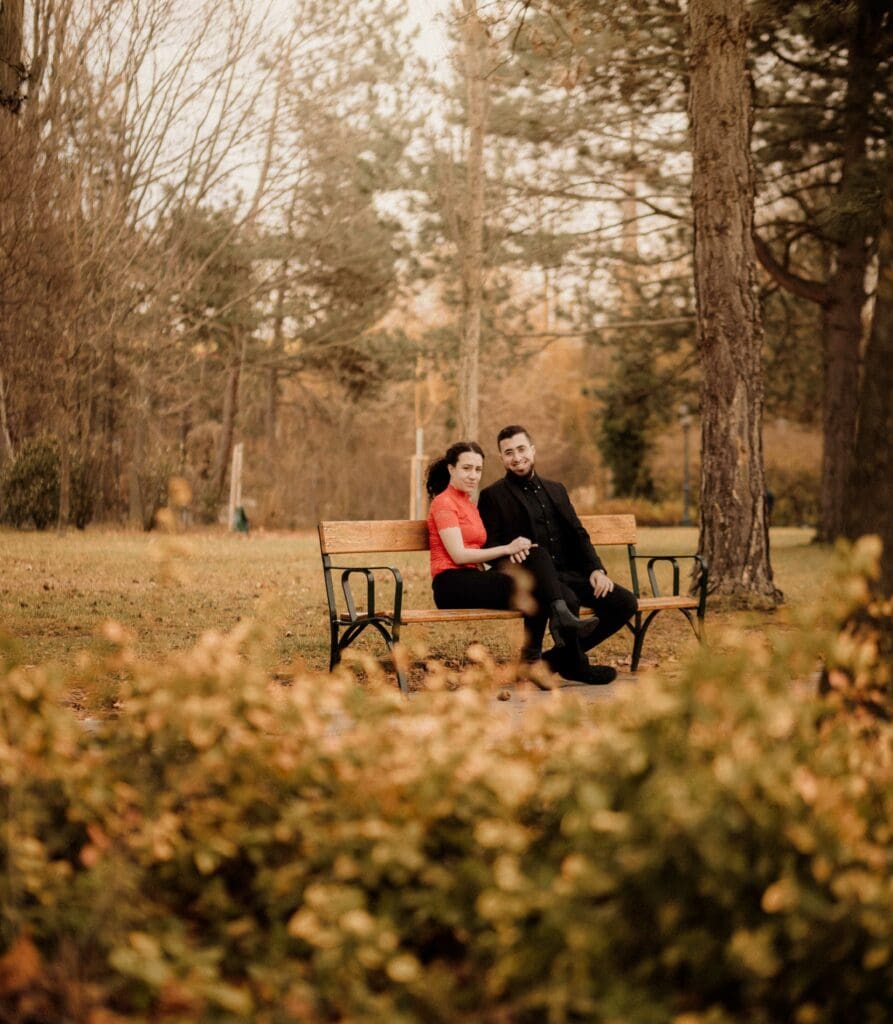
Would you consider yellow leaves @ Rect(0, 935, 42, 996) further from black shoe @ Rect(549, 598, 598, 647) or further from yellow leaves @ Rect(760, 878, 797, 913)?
black shoe @ Rect(549, 598, 598, 647)

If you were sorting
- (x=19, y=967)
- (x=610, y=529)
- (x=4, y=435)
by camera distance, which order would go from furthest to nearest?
(x=4, y=435)
(x=610, y=529)
(x=19, y=967)

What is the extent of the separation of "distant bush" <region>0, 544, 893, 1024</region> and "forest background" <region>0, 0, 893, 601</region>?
6340 millimetres

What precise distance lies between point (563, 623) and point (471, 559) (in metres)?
0.58

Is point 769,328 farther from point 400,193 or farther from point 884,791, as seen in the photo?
point 884,791

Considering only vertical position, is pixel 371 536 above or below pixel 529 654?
above

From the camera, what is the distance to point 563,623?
6027mm

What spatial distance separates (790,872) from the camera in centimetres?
221

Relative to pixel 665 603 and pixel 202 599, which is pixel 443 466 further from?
pixel 202 599

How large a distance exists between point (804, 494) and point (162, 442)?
2027cm

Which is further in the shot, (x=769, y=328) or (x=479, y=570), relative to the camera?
(x=769, y=328)

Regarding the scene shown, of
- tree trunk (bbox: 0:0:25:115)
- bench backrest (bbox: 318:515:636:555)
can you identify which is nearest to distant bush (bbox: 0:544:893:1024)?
bench backrest (bbox: 318:515:636:555)

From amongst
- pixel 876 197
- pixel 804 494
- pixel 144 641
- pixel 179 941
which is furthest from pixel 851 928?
pixel 804 494

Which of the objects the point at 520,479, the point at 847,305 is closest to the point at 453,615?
the point at 520,479

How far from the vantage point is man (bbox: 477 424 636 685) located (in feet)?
20.9
